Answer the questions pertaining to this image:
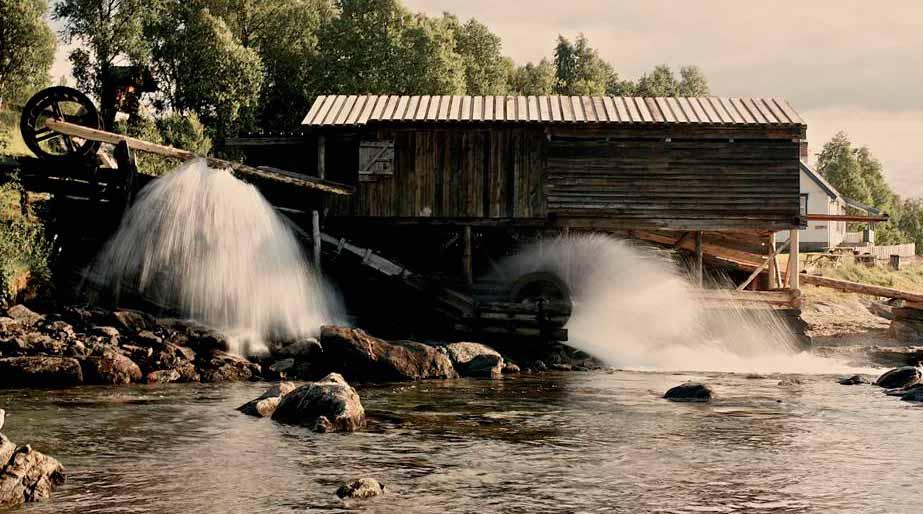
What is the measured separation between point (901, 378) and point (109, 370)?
627 inches

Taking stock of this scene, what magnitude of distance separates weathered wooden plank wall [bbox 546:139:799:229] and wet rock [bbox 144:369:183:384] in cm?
1204

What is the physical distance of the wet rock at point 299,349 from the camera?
78.1ft

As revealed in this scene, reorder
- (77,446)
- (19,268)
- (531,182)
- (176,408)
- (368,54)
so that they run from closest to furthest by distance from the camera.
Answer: (77,446) → (176,408) → (19,268) → (531,182) → (368,54)

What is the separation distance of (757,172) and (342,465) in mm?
19663

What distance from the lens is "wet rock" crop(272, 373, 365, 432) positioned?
53.9ft

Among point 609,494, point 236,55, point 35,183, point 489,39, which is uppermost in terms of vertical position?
point 489,39

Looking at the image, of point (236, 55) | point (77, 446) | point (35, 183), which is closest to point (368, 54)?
point (236, 55)

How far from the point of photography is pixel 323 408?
1700cm

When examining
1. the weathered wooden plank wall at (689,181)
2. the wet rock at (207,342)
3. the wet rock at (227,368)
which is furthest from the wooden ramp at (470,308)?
the wet rock at (227,368)

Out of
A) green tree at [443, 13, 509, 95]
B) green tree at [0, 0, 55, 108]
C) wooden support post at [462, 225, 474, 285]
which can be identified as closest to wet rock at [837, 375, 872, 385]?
wooden support post at [462, 225, 474, 285]

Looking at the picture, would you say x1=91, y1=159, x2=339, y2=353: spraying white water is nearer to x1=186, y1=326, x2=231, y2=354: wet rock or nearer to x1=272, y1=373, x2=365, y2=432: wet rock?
x1=186, y1=326, x2=231, y2=354: wet rock

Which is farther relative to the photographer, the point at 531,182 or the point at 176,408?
the point at 531,182

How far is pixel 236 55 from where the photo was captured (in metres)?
47.6

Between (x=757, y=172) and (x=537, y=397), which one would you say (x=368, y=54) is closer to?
(x=757, y=172)
